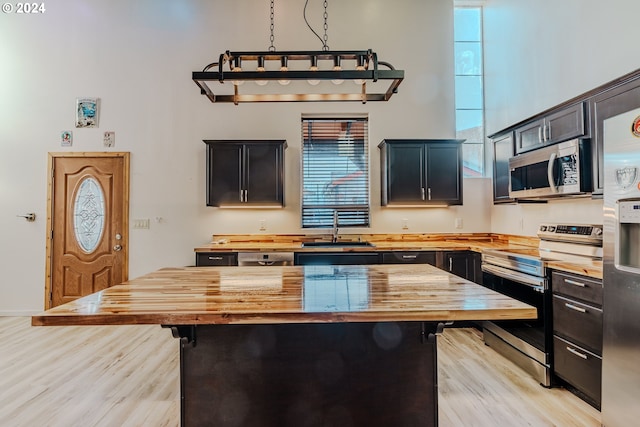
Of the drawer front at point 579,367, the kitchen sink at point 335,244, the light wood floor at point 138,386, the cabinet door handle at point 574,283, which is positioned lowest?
the light wood floor at point 138,386

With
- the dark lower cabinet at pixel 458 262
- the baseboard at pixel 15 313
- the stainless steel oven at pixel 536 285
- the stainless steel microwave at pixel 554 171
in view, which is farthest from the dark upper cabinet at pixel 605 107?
the baseboard at pixel 15 313

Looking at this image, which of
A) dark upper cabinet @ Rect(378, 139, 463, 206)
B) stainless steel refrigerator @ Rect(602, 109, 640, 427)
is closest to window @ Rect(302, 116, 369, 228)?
dark upper cabinet @ Rect(378, 139, 463, 206)

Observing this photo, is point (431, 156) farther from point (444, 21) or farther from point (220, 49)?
point (220, 49)

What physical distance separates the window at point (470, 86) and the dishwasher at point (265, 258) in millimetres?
2607

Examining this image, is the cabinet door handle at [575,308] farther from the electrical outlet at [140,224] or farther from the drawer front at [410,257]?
the electrical outlet at [140,224]

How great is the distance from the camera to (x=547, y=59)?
10.7 feet

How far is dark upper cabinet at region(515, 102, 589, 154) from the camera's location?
2501mm

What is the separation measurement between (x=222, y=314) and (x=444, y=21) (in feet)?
15.4

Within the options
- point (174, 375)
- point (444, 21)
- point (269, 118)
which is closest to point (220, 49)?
point (269, 118)

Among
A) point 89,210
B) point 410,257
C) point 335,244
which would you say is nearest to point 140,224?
point 89,210

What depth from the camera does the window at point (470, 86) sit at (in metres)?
4.39

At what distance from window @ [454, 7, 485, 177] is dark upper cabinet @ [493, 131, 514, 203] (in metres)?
0.60

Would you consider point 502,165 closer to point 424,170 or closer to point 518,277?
point 424,170

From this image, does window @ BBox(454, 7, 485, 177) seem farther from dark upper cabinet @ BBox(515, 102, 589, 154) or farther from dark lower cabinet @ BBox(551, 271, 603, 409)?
dark lower cabinet @ BBox(551, 271, 603, 409)
